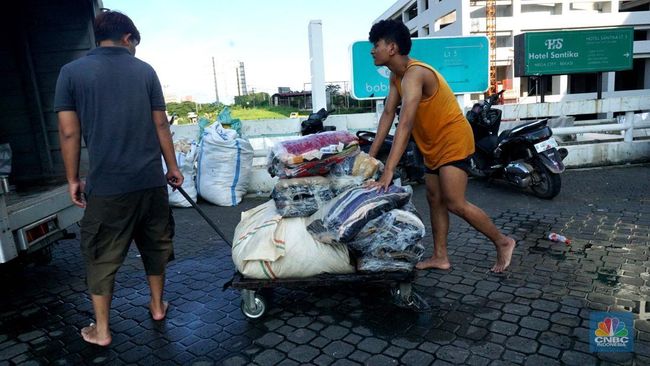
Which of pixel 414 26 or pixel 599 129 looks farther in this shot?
pixel 414 26

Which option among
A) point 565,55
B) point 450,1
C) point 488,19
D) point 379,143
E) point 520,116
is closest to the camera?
point 379,143

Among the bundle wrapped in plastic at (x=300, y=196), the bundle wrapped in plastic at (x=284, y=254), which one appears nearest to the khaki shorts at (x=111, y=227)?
the bundle wrapped in plastic at (x=284, y=254)

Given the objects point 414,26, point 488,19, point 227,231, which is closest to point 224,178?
point 227,231

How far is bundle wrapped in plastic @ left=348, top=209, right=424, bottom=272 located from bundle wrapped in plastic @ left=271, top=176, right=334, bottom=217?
0.42 metres

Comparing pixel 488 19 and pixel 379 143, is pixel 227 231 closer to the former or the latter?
pixel 379 143

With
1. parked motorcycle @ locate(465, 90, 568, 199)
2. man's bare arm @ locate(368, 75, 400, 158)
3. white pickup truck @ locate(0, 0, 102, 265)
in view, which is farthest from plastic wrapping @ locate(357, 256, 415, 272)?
parked motorcycle @ locate(465, 90, 568, 199)

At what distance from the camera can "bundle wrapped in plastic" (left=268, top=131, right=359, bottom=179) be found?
10.4ft

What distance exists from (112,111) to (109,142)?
0.58 ft

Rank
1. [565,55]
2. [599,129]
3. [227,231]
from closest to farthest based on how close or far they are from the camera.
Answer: [227,231]
[599,129]
[565,55]

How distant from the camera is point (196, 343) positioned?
2809 millimetres

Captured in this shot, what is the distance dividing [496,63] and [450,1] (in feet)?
19.2

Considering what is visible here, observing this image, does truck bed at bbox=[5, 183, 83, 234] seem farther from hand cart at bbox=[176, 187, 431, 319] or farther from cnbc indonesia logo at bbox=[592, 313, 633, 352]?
cnbc indonesia logo at bbox=[592, 313, 633, 352]

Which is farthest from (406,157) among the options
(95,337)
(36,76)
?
(95,337)

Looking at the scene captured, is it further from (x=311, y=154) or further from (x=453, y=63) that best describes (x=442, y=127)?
(x=453, y=63)
